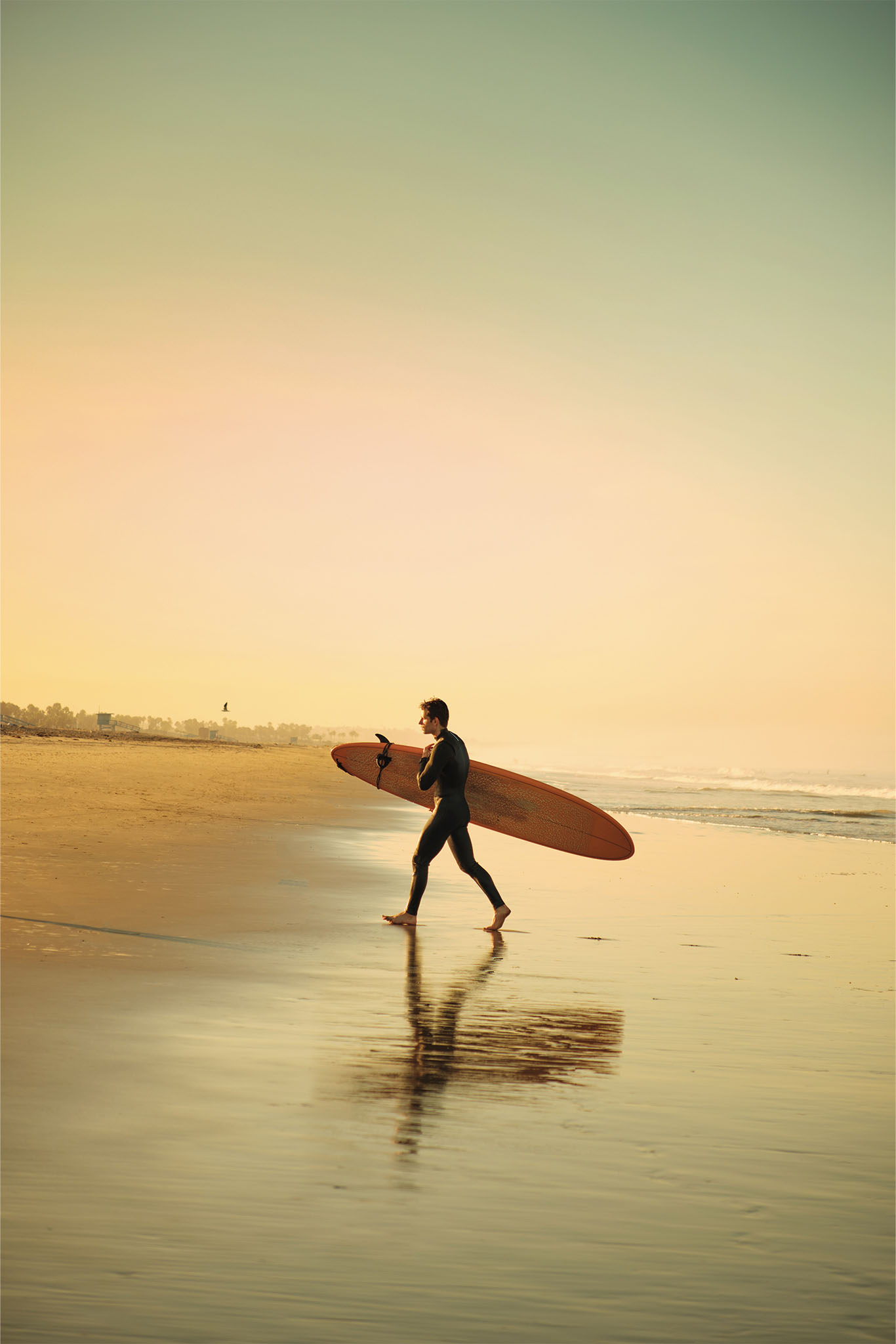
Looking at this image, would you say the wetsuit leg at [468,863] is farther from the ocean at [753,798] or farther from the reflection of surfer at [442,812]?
the ocean at [753,798]

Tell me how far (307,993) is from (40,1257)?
3562mm

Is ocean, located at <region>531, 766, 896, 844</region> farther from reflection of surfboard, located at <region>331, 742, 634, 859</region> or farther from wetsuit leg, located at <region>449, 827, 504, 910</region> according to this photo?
wetsuit leg, located at <region>449, 827, 504, 910</region>

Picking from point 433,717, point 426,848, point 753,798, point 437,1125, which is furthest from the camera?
point 753,798

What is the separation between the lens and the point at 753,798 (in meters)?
39.8

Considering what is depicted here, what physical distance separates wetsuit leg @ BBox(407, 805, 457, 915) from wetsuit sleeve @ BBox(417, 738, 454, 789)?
283 millimetres

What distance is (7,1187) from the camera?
3662 millimetres

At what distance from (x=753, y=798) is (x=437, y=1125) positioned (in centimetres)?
3731

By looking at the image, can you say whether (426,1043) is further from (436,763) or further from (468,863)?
(436,763)

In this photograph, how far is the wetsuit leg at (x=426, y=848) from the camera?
31.7ft

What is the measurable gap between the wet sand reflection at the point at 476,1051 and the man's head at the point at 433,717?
3.31m

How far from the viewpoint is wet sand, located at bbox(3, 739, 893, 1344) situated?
10.1 feet

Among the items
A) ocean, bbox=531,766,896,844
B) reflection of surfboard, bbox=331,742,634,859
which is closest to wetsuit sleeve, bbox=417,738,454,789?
reflection of surfboard, bbox=331,742,634,859

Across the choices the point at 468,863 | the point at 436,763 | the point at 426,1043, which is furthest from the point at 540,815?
the point at 426,1043

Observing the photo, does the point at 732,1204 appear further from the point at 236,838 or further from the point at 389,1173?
the point at 236,838
